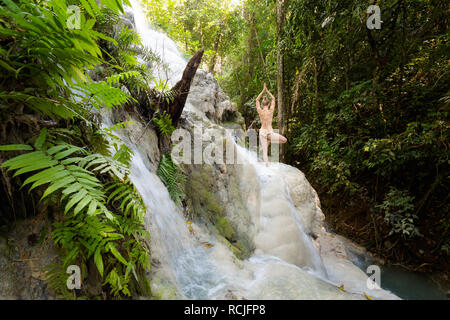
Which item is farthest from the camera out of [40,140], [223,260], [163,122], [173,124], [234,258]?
[173,124]

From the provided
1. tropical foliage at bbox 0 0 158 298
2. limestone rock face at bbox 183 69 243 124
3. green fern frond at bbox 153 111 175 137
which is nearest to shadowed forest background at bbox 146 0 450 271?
limestone rock face at bbox 183 69 243 124

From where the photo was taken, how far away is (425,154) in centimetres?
477

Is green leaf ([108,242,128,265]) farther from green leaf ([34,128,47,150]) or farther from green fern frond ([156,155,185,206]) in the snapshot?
green fern frond ([156,155,185,206])

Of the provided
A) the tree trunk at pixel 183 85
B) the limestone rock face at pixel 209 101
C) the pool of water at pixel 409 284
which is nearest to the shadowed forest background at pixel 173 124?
the tree trunk at pixel 183 85

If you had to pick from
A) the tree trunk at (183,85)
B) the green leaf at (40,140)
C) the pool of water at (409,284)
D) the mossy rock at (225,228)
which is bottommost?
the pool of water at (409,284)

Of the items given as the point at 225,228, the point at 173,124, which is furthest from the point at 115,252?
the point at 173,124

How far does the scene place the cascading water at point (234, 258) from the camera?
2.10 m

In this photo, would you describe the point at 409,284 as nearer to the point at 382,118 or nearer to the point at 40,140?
the point at 382,118

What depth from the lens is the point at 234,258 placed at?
2.83m

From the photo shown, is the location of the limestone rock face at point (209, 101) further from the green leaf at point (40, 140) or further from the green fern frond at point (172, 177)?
the green leaf at point (40, 140)

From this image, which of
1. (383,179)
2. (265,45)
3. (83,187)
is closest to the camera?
(83,187)
